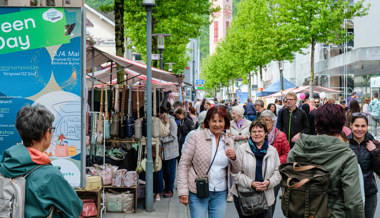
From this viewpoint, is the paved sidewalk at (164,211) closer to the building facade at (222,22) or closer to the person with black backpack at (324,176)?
the person with black backpack at (324,176)

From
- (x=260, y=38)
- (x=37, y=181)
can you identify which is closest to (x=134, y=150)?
(x=37, y=181)

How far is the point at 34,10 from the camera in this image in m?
5.87

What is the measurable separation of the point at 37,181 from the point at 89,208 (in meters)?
5.32

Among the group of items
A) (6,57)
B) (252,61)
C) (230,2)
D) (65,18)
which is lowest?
(6,57)

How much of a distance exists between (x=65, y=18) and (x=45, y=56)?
1.62 feet

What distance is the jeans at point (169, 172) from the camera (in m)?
10.4

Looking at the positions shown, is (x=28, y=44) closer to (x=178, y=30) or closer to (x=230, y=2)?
(x=178, y=30)

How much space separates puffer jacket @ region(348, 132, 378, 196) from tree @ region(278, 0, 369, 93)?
79.9 feet

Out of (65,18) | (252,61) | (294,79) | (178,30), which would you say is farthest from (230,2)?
(65,18)

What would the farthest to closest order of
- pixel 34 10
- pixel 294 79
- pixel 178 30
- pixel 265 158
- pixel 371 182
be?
pixel 294 79 → pixel 178 30 → pixel 34 10 → pixel 265 158 → pixel 371 182

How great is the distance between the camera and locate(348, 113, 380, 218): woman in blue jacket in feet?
16.3

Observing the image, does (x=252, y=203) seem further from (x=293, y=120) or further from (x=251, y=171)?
(x=293, y=120)

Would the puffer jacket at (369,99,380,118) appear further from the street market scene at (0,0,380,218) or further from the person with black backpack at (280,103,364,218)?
the person with black backpack at (280,103,364,218)

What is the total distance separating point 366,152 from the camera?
196 inches
